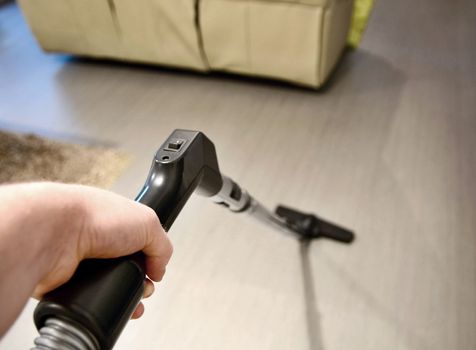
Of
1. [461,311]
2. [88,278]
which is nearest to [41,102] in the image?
[88,278]

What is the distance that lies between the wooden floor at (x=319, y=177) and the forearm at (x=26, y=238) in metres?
0.75

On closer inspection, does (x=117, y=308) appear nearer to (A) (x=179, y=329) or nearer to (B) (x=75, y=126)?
(A) (x=179, y=329)

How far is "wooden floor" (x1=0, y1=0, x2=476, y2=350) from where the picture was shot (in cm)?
97

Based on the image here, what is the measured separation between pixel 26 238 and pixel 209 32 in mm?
1445

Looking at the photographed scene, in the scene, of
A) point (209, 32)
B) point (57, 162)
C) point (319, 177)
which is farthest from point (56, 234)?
point (209, 32)

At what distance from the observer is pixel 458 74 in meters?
1.64

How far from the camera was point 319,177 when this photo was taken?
1296mm

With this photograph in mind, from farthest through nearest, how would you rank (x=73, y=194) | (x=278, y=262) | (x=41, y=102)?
(x=41, y=102), (x=278, y=262), (x=73, y=194)

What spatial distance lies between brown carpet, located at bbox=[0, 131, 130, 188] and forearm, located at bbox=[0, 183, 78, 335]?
108 cm

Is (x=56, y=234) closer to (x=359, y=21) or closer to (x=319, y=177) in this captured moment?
(x=319, y=177)

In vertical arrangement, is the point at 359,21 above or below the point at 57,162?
above

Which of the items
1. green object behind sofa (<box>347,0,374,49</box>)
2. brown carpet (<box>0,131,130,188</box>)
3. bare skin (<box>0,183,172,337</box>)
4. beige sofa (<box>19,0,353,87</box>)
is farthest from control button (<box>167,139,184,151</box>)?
green object behind sofa (<box>347,0,374,49</box>)

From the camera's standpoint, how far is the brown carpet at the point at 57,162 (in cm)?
136

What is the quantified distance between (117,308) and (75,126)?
4.77 ft
